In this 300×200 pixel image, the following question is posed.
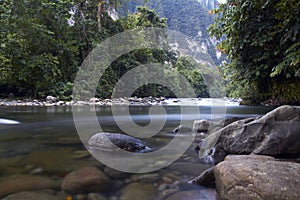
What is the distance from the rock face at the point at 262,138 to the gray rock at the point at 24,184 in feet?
5.72

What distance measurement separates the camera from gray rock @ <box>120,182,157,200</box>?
72.9 inches

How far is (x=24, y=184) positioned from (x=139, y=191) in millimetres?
975

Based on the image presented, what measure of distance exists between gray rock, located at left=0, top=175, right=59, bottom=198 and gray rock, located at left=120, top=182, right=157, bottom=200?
590mm

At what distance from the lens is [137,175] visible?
233cm

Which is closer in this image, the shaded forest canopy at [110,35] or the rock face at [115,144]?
the rock face at [115,144]

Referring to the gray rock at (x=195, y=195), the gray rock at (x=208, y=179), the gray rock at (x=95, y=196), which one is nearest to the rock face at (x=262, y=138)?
the gray rock at (x=208, y=179)

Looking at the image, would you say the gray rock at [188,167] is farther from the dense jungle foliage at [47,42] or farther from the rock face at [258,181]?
the dense jungle foliage at [47,42]

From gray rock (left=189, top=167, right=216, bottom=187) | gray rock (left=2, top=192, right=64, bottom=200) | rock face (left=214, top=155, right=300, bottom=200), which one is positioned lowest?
gray rock (left=2, top=192, right=64, bottom=200)

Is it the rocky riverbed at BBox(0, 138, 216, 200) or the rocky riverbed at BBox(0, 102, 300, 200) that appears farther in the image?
the rocky riverbed at BBox(0, 138, 216, 200)

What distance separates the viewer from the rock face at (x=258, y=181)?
1491 mm

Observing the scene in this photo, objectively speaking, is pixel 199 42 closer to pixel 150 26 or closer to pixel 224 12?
pixel 150 26

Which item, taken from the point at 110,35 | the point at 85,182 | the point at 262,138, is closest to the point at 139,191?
the point at 85,182

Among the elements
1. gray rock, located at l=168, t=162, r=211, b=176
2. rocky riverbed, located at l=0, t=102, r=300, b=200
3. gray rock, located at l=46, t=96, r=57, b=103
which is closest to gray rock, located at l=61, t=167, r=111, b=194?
rocky riverbed, located at l=0, t=102, r=300, b=200

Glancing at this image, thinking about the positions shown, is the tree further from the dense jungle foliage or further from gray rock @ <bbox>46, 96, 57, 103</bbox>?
the dense jungle foliage
